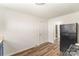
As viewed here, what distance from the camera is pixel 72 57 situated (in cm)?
97

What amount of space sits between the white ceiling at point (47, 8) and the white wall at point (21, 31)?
0.05 metres

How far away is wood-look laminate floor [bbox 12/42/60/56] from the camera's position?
981mm

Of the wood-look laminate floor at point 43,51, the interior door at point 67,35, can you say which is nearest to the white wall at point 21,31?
the wood-look laminate floor at point 43,51

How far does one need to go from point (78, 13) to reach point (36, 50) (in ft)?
2.16

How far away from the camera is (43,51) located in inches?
40.3

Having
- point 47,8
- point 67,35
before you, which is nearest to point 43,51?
point 67,35

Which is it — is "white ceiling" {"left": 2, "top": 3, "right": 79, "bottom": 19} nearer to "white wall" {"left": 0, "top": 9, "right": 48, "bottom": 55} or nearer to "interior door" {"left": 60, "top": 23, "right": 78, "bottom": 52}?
"white wall" {"left": 0, "top": 9, "right": 48, "bottom": 55}

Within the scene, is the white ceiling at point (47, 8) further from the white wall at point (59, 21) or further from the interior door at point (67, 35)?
the interior door at point (67, 35)

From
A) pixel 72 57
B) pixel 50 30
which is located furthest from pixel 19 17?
pixel 72 57

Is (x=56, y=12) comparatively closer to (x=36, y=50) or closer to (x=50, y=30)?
(x=50, y=30)

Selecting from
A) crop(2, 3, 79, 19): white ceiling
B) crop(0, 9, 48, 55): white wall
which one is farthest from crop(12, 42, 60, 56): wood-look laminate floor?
crop(2, 3, 79, 19): white ceiling

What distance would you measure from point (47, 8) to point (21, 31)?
16.2 inches

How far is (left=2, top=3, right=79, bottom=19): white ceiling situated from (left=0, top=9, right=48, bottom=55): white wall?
0.05 m

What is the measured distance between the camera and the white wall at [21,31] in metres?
0.93
